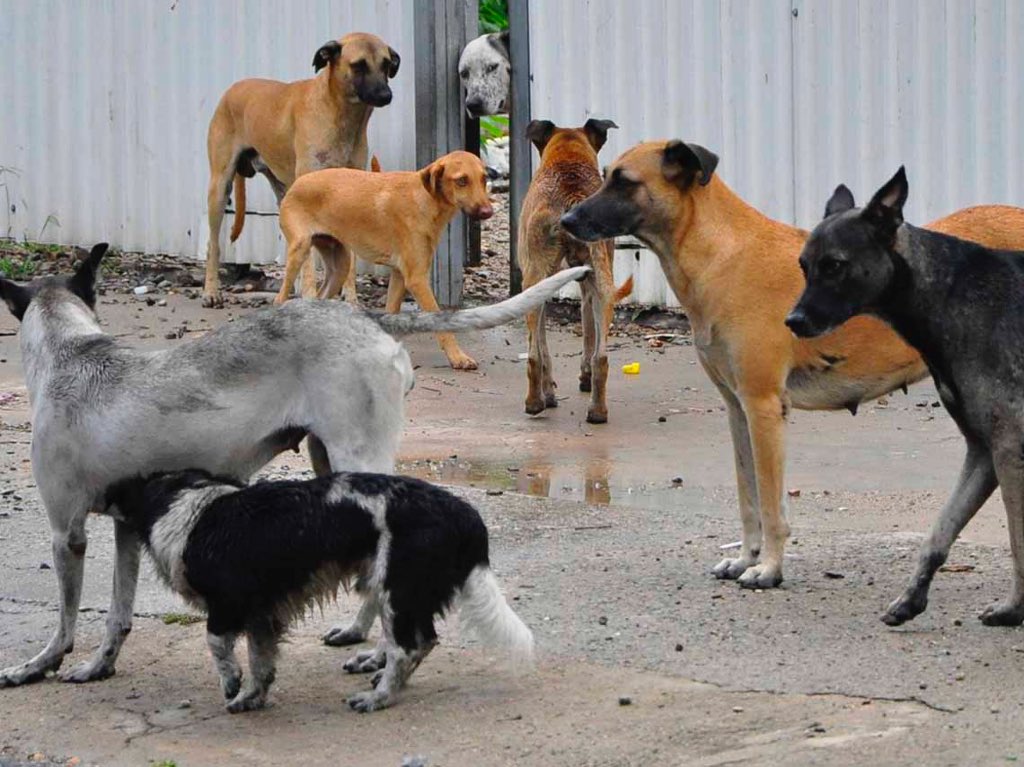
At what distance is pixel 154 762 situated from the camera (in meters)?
5.00

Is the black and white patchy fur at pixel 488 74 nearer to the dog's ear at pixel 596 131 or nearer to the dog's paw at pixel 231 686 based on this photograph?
the dog's ear at pixel 596 131

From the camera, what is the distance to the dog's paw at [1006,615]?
587 centimetres

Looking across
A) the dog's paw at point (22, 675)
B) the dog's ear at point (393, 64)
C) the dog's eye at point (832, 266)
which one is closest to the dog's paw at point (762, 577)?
the dog's eye at point (832, 266)

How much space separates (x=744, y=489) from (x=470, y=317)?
1.47 meters

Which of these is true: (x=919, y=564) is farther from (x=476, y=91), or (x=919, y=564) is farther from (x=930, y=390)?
(x=476, y=91)

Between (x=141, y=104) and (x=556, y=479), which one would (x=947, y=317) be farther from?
(x=141, y=104)

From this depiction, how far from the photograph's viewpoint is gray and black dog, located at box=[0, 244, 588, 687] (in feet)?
18.7

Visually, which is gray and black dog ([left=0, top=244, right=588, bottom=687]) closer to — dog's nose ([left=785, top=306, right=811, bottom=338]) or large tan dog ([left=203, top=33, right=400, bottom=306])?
dog's nose ([left=785, top=306, right=811, bottom=338])

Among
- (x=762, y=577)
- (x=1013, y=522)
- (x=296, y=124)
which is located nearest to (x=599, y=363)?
(x=762, y=577)

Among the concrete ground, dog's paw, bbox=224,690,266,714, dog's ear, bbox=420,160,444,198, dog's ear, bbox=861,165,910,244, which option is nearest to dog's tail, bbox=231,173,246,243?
dog's ear, bbox=420,160,444,198

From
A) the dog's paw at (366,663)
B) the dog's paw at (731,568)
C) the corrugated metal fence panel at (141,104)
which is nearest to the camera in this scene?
the dog's paw at (366,663)

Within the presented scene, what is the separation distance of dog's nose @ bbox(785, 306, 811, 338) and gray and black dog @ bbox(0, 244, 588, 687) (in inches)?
29.7

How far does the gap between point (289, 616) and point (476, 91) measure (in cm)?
786

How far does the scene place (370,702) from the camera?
17.5 ft
